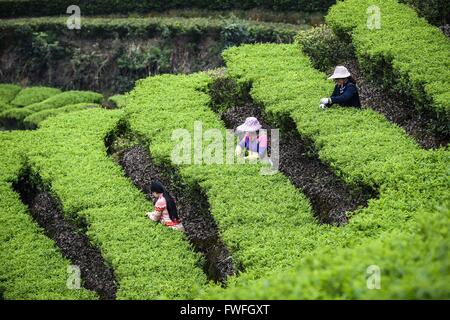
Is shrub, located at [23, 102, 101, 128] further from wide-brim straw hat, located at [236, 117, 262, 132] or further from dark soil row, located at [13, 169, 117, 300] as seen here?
wide-brim straw hat, located at [236, 117, 262, 132]

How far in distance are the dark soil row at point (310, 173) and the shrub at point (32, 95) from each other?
759cm

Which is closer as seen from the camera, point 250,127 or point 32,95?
point 250,127

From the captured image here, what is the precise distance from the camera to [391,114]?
12.9m

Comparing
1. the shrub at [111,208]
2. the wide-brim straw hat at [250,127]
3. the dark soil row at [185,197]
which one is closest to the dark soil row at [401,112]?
the wide-brim straw hat at [250,127]

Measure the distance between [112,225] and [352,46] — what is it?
21.5 ft

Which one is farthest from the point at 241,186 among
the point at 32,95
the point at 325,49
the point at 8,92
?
the point at 8,92

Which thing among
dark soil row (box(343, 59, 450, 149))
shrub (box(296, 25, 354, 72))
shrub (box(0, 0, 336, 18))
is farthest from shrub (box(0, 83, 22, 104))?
dark soil row (box(343, 59, 450, 149))

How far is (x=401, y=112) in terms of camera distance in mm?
12859

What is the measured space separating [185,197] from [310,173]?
6.68 ft

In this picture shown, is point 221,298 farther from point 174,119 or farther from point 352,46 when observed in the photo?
point 352,46

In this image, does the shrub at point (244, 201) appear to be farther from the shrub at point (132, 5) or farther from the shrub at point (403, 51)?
the shrub at point (132, 5)

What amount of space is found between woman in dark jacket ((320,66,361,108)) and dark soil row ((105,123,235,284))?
9.11ft

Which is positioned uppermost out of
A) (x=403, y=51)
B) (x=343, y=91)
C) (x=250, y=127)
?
(x=403, y=51)

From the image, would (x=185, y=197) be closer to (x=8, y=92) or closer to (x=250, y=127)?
(x=250, y=127)
